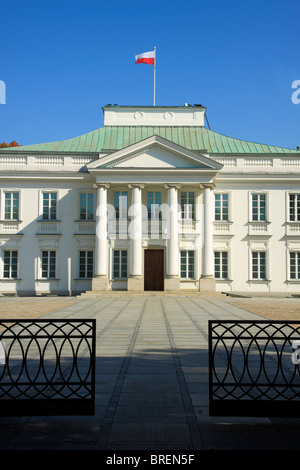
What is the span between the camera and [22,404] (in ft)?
16.1

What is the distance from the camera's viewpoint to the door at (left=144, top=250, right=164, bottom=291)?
29.7m

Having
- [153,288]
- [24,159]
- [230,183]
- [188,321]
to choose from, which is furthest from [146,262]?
[188,321]

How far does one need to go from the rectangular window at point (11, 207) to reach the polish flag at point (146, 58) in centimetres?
1451

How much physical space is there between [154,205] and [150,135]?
259 inches

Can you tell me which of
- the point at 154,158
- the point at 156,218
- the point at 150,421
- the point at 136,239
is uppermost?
the point at 154,158

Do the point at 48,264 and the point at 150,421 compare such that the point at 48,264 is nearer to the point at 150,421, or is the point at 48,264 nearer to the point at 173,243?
the point at 173,243

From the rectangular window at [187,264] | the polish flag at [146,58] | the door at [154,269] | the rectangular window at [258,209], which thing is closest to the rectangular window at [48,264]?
the door at [154,269]

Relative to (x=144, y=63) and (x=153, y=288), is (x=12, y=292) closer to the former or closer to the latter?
(x=153, y=288)

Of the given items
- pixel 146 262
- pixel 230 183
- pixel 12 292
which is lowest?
pixel 12 292

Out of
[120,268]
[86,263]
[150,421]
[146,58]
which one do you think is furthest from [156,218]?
[150,421]

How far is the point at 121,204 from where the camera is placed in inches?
1175

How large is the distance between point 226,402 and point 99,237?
23.9m

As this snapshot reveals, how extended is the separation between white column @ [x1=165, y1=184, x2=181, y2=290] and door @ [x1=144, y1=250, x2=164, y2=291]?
1.55 meters

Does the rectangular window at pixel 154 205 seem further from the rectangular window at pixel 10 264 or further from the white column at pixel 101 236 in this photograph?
the rectangular window at pixel 10 264
